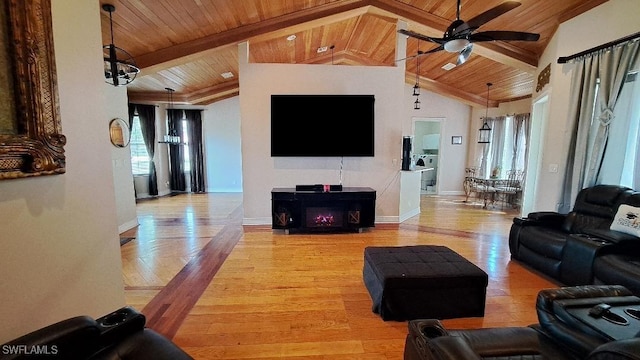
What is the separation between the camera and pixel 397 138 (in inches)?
197

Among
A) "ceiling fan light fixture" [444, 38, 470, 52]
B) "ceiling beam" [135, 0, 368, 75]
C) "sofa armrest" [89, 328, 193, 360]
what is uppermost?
"ceiling beam" [135, 0, 368, 75]

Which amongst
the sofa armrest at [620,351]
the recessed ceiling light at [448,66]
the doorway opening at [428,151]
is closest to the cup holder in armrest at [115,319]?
the sofa armrest at [620,351]

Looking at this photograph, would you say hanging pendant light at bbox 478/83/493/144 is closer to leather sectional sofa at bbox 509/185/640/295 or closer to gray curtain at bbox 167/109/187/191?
leather sectional sofa at bbox 509/185/640/295

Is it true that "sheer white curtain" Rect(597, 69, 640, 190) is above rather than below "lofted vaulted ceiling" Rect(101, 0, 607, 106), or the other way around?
below

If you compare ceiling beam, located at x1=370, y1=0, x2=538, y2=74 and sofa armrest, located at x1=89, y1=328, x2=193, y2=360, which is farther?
ceiling beam, located at x1=370, y1=0, x2=538, y2=74

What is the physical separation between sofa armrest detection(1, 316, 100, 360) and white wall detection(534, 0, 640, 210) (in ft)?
16.8

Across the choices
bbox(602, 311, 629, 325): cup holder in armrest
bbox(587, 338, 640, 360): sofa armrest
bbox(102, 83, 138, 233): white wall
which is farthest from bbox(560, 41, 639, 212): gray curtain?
bbox(102, 83, 138, 233): white wall

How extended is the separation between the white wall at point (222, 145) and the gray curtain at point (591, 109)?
25.7 feet

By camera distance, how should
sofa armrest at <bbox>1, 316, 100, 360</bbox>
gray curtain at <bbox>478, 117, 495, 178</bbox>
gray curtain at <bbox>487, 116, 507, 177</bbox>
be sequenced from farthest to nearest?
1. gray curtain at <bbox>478, 117, 495, 178</bbox>
2. gray curtain at <bbox>487, 116, 507, 177</bbox>
3. sofa armrest at <bbox>1, 316, 100, 360</bbox>

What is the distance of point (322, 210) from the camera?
457cm

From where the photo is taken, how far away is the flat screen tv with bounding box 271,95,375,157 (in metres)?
4.62

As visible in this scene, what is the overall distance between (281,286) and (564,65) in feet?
16.1

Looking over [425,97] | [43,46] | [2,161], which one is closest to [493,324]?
[2,161]

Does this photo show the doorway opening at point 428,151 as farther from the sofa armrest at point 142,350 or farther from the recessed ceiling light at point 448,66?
the sofa armrest at point 142,350
